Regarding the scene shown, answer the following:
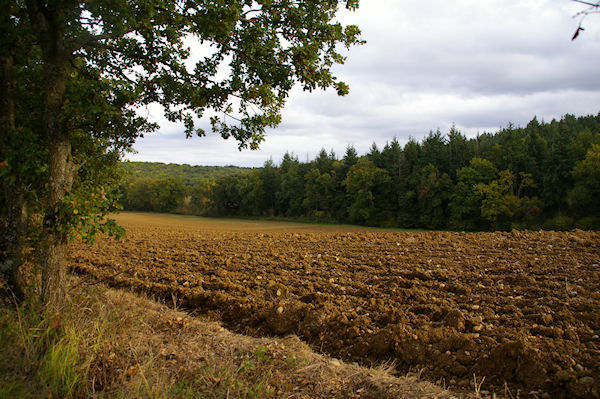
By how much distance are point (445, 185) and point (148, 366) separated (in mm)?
51932

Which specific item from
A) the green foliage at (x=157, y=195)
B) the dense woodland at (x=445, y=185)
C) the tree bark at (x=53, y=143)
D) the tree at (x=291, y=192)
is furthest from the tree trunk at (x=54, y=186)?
the green foliage at (x=157, y=195)

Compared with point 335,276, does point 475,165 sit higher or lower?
higher

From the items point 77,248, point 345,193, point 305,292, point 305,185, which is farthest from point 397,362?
point 305,185

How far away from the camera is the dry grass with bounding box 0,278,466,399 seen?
12.3ft

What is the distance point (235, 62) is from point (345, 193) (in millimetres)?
58293

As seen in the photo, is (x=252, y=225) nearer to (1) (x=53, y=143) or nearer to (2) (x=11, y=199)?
(2) (x=11, y=199)

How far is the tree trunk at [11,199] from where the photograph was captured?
5357mm

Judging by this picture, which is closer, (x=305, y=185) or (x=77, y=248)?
(x=77, y=248)

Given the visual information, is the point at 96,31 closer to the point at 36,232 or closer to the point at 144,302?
the point at 36,232

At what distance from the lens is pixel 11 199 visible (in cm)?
556

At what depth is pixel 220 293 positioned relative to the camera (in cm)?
775

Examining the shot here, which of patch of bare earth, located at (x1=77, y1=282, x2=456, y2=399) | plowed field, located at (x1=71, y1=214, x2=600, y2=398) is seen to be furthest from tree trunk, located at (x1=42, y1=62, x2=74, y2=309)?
plowed field, located at (x1=71, y1=214, x2=600, y2=398)

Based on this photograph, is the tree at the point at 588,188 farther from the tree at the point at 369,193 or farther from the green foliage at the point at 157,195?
the green foliage at the point at 157,195

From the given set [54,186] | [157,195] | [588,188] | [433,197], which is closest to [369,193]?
[433,197]
